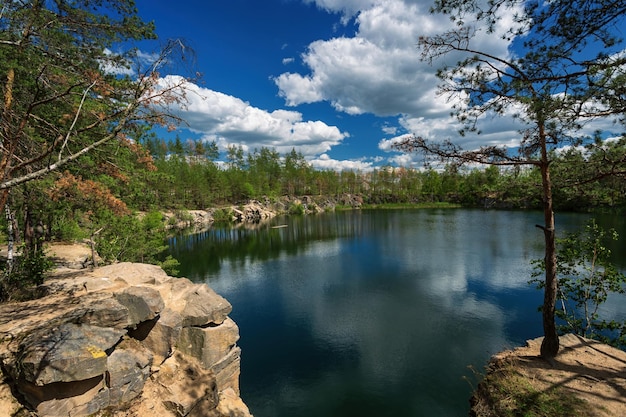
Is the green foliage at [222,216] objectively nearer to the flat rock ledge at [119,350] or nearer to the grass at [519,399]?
the flat rock ledge at [119,350]

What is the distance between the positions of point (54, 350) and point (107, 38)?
6976 millimetres

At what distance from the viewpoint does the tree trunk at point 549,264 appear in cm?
775

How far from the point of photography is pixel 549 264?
8062 millimetres

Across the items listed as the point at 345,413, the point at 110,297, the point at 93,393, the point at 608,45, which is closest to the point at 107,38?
the point at 110,297

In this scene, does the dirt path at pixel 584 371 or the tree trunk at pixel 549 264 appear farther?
the tree trunk at pixel 549 264

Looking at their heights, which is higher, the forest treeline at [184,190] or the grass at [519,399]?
the forest treeline at [184,190]

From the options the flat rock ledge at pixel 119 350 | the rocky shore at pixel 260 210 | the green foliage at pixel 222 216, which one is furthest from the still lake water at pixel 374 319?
the green foliage at pixel 222 216

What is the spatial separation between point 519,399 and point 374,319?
9931mm

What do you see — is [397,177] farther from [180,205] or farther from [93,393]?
[93,393]

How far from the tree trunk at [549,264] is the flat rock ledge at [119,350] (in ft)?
30.4

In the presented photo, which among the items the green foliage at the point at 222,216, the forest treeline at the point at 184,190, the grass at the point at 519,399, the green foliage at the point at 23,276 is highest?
the forest treeline at the point at 184,190

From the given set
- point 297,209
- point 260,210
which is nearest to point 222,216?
point 260,210

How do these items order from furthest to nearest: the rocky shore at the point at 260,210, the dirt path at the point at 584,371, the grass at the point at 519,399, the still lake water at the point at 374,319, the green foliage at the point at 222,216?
the green foliage at the point at 222,216 < the rocky shore at the point at 260,210 < the still lake water at the point at 374,319 < the dirt path at the point at 584,371 < the grass at the point at 519,399

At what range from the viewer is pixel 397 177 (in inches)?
4331
